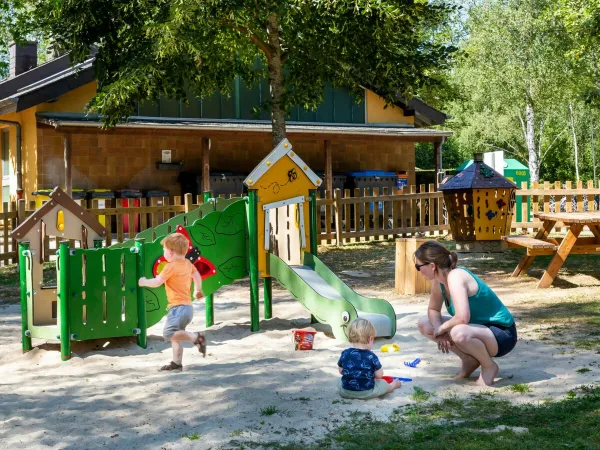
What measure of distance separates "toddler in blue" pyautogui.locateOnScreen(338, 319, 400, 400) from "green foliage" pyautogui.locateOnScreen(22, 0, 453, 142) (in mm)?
7738

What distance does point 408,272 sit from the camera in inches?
422

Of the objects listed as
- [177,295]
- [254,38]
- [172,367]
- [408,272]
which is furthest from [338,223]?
[172,367]

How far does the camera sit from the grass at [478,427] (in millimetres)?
4641

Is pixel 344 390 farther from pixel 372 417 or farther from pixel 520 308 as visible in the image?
pixel 520 308

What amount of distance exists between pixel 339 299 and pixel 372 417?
281 centimetres

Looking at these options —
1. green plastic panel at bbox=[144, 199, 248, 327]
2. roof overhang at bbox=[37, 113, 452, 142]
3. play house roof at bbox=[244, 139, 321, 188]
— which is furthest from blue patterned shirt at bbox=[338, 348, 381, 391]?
roof overhang at bbox=[37, 113, 452, 142]

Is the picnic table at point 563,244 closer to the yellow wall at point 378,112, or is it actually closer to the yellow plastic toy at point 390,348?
the yellow plastic toy at point 390,348

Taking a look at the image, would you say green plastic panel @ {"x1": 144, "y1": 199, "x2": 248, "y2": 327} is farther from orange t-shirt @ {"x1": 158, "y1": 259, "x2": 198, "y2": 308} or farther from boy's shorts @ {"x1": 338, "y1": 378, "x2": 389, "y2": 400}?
boy's shorts @ {"x1": 338, "y1": 378, "x2": 389, "y2": 400}

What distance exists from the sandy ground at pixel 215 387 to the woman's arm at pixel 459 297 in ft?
A: 1.65

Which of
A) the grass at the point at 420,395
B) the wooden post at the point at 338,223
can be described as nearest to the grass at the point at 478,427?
the grass at the point at 420,395

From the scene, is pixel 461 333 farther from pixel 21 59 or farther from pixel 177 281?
pixel 21 59

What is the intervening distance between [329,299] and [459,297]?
7.13ft

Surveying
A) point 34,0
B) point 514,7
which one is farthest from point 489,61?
point 34,0

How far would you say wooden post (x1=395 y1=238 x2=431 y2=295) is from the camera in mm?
10586
